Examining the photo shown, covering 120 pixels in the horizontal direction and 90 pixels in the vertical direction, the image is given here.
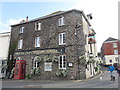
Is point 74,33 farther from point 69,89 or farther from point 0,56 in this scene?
point 0,56

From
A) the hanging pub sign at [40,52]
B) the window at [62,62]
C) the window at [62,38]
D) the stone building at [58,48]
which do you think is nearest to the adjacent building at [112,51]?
the stone building at [58,48]

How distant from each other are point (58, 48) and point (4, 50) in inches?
440

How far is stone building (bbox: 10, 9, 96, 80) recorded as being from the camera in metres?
13.6

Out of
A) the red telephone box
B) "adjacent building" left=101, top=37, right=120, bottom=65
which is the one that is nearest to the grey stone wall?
the red telephone box

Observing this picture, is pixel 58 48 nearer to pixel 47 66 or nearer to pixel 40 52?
pixel 47 66

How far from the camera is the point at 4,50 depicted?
20203 millimetres

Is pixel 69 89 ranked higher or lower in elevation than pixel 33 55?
lower

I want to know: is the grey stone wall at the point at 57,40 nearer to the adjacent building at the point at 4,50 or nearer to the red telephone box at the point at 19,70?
the red telephone box at the point at 19,70

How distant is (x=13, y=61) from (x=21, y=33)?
477 centimetres

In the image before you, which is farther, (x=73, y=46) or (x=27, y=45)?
(x=27, y=45)

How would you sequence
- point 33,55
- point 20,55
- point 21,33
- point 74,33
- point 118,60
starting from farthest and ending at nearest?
point 118,60 → point 21,33 → point 20,55 → point 33,55 → point 74,33

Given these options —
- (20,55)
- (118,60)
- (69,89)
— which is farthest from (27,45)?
(118,60)

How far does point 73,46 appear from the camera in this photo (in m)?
13.9

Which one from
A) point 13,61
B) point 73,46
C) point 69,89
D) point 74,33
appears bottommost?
point 69,89
